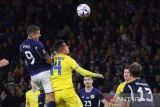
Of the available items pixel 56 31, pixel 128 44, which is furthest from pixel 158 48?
pixel 56 31

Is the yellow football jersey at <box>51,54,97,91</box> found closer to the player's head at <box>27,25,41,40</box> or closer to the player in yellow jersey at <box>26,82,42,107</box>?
the player's head at <box>27,25,41,40</box>

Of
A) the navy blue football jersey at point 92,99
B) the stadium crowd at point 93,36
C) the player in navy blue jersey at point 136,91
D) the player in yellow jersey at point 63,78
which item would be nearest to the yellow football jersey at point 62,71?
the player in yellow jersey at point 63,78

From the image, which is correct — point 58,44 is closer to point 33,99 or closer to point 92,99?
point 33,99

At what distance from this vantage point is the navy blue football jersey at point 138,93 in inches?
424

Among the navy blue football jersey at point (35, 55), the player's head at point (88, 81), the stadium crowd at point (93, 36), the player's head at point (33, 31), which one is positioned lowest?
the player's head at point (88, 81)

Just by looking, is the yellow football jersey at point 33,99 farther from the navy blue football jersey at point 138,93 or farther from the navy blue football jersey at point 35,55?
the navy blue football jersey at point 138,93

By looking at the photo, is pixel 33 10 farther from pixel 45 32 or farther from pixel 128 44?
pixel 128 44

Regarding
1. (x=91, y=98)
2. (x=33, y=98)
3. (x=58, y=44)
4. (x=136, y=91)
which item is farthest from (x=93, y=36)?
(x=136, y=91)

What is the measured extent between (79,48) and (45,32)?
199cm

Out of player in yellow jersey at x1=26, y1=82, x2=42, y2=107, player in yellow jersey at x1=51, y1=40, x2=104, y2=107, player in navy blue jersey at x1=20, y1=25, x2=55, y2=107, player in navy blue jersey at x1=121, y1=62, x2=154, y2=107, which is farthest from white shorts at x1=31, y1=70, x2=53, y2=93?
player in navy blue jersey at x1=121, y1=62, x2=154, y2=107

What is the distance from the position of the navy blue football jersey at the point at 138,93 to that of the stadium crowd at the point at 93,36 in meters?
5.76

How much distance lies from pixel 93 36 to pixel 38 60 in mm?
7634

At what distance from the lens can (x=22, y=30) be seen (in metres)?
21.0

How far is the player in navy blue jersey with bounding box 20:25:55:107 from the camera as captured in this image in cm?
1212
